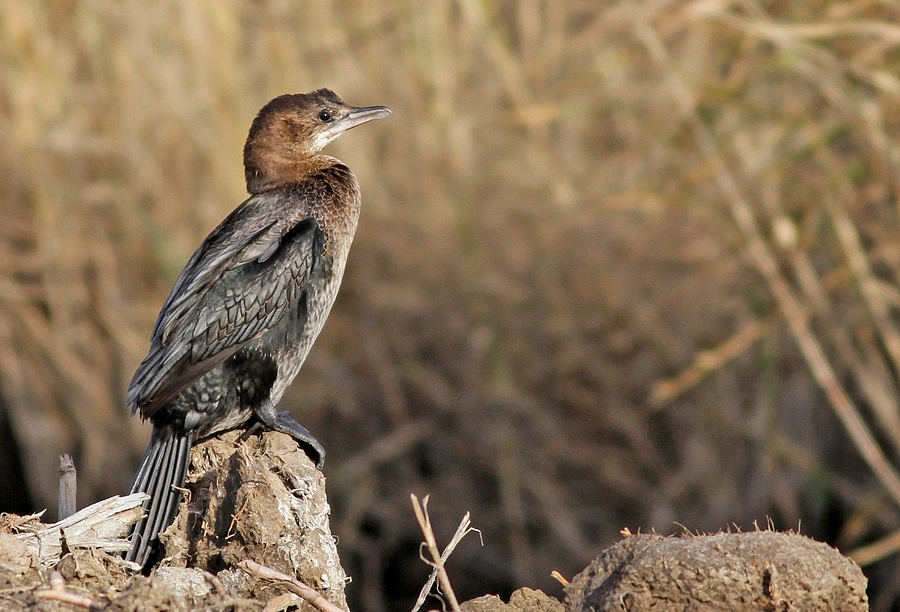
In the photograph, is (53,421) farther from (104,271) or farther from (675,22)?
(675,22)

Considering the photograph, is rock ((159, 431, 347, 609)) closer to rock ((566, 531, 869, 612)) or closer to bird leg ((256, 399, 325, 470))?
bird leg ((256, 399, 325, 470))

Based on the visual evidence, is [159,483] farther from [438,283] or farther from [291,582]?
[438,283]

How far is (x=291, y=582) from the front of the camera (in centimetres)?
240

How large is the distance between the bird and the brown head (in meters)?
0.11

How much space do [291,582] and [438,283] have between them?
4050 millimetres

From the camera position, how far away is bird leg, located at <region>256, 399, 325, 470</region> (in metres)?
3.32

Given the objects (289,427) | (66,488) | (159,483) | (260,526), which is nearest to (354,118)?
(289,427)

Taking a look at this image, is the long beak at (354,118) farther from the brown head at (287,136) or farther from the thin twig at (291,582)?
the thin twig at (291,582)

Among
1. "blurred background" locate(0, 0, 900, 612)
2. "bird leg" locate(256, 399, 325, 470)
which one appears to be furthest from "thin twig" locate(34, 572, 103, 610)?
"blurred background" locate(0, 0, 900, 612)

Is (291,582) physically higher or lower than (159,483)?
lower

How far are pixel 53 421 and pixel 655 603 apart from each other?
497 cm

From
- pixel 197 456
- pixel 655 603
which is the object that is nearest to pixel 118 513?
pixel 197 456

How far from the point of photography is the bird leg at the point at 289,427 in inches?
131

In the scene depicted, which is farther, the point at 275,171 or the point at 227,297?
the point at 275,171
